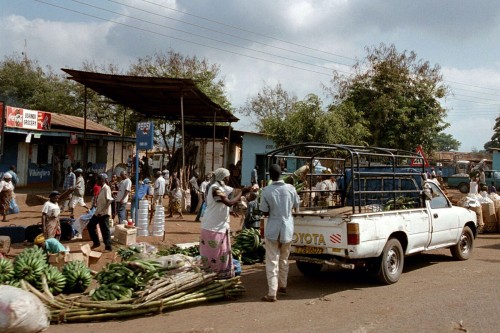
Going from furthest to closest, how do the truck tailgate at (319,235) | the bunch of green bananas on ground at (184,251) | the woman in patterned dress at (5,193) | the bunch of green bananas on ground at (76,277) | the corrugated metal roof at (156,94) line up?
the corrugated metal roof at (156,94) → the woman in patterned dress at (5,193) → the bunch of green bananas on ground at (184,251) → the bunch of green bananas on ground at (76,277) → the truck tailgate at (319,235)

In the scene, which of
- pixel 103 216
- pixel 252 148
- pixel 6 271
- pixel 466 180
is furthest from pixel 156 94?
pixel 466 180

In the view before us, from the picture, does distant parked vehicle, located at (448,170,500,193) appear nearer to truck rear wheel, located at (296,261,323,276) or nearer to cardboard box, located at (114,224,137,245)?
truck rear wheel, located at (296,261,323,276)

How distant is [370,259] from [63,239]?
24.5 ft

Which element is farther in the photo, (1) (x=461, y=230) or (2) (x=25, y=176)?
(2) (x=25, y=176)

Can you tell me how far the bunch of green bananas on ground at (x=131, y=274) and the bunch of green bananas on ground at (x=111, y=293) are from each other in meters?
0.08

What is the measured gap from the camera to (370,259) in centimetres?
753

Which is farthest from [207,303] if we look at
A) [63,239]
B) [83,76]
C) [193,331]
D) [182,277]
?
[83,76]

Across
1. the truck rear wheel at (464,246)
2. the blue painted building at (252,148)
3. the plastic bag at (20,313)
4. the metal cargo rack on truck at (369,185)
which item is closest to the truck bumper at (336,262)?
the metal cargo rack on truck at (369,185)

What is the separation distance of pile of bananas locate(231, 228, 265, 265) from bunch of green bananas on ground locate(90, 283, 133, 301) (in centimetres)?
353

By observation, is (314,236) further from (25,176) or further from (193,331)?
(25,176)

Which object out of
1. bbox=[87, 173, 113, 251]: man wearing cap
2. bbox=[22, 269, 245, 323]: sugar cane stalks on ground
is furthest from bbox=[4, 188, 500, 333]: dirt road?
bbox=[87, 173, 113, 251]: man wearing cap

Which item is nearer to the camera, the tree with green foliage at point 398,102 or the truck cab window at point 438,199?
the truck cab window at point 438,199

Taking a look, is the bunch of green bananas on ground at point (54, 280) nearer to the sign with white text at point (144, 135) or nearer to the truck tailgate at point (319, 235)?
the truck tailgate at point (319, 235)

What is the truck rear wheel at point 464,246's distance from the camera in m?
9.57
